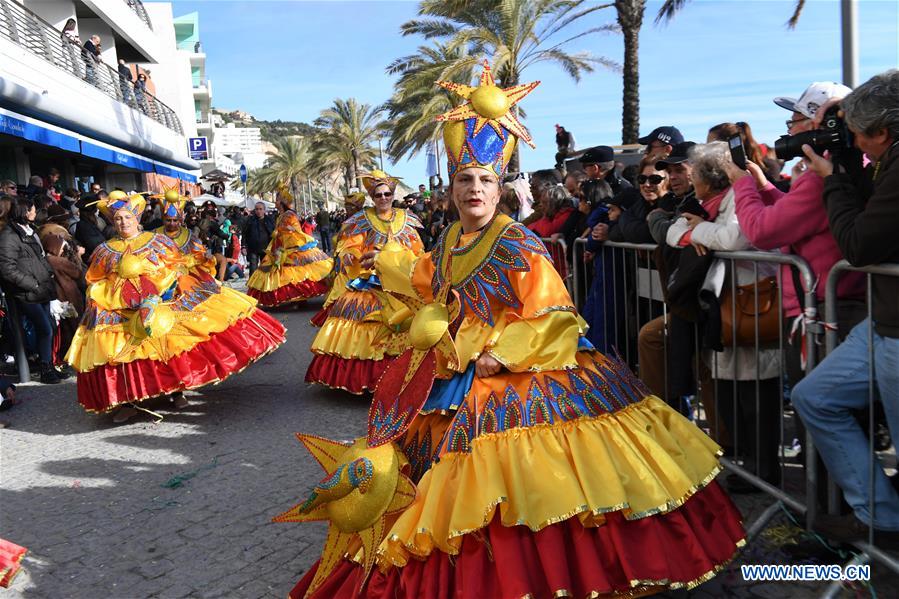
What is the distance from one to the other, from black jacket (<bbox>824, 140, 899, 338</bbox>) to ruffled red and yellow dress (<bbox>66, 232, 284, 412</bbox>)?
17.3 ft

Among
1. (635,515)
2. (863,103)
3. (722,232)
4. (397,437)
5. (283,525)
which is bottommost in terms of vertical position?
(283,525)

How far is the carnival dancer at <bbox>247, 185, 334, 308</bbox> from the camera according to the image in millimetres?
13508

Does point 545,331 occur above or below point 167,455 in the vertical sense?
above

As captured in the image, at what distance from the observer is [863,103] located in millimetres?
2621

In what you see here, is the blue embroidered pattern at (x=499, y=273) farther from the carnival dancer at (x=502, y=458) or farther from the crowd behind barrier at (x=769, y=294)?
the crowd behind barrier at (x=769, y=294)

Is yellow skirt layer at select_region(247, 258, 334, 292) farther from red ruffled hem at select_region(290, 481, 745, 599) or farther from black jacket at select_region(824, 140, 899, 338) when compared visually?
black jacket at select_region(824, 140, 899, 338)

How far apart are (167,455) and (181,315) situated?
1571 mm

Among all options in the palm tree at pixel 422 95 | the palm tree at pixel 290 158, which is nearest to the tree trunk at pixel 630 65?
the palm tree at pixel 422 95

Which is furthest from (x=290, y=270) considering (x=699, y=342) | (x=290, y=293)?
(x=699, y=342)

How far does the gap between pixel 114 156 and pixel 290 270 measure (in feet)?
35.8

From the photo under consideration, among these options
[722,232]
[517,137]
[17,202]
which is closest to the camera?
[517,137]

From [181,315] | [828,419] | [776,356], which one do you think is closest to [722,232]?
[776,356]

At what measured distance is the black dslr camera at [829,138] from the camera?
2895mm

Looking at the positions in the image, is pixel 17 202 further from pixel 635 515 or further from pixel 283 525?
pixel 635 515
